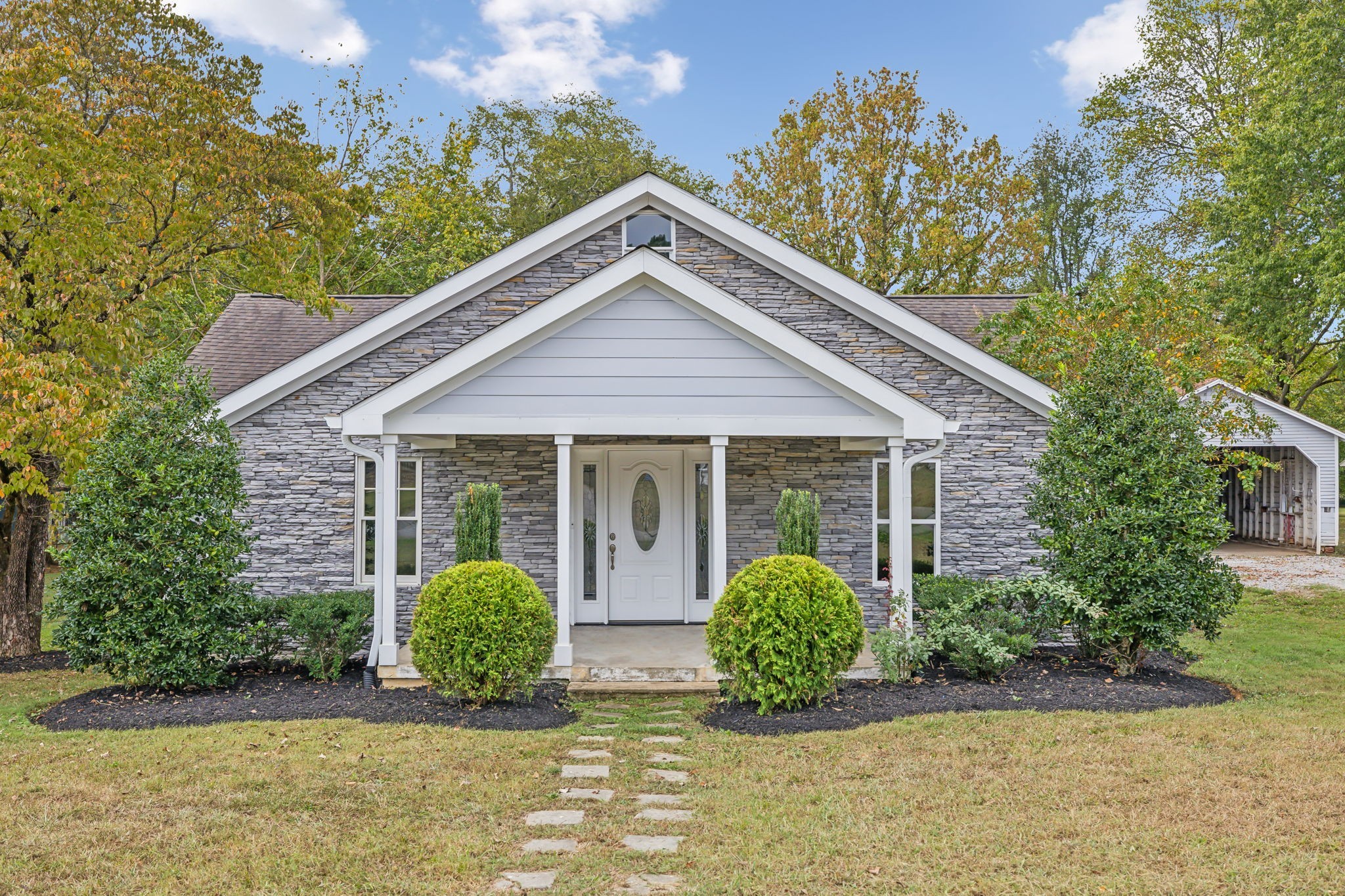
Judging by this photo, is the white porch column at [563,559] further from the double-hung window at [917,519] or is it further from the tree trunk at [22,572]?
the tree trunk at [22,572]

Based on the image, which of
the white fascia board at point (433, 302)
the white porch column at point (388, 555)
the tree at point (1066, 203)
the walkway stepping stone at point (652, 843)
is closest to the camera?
the walkway stepping stone at point (652, 843)

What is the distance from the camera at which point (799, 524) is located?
9.17m

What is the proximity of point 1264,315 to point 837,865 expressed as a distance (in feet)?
78.0

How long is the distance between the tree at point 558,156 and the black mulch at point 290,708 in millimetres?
22770

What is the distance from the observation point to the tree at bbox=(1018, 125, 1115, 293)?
1325 inches

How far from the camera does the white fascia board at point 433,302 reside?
35.5ft

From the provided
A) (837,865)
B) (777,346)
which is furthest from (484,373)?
(837,865)

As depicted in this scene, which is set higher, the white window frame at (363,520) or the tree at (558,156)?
the tree at (558,156)

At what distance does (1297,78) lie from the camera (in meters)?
21.0

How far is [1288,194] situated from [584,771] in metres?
23.4

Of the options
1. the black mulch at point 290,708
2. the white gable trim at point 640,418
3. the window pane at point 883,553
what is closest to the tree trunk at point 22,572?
the black mulch at point 290,708

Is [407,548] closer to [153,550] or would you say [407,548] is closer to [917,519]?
[153,550]

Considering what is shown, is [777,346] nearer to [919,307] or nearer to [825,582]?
[825,582]

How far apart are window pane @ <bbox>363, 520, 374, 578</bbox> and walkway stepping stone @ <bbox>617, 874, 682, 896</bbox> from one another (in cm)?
748
